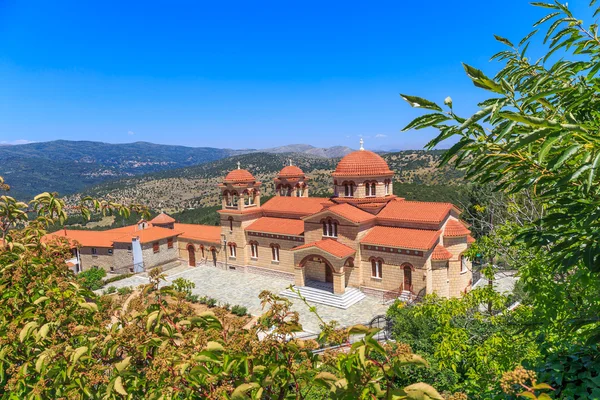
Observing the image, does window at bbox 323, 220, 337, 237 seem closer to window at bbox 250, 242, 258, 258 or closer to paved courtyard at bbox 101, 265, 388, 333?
paved courtyard at bbox 101, 265, 388, 333

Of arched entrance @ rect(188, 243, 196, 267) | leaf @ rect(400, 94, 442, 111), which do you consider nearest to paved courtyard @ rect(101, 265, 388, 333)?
arched entrance @ rect(188, 243, 196, 267)

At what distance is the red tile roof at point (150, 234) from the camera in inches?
965

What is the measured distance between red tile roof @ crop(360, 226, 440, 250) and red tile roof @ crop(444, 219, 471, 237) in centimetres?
84

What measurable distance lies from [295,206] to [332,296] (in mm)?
7452

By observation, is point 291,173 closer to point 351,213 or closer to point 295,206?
point 295,206

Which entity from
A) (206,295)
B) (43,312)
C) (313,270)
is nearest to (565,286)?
(43,312)

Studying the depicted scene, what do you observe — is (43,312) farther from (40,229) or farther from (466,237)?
(466,237)

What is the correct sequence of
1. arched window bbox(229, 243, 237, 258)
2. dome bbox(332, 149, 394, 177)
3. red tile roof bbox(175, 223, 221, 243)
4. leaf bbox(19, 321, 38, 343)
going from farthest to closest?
red tile roof bbox(175, 223, 221, 243), arched window bbox(229, 243, 237, 258), dome bbox(332, 149, 394, 177), leaf bbox(19, 321, 38, 343)

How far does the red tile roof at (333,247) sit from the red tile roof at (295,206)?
3275 mm

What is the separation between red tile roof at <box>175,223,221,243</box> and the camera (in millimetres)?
25750

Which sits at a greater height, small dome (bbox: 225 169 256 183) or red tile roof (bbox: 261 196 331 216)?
small dome (bbox: 225 169 256 183)

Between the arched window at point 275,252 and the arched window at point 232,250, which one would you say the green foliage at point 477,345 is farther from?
the arched window at point 232,250

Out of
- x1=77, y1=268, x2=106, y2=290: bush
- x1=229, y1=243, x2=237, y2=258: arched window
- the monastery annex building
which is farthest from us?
x1=229, y1=243, x2=237, y2=258: arched window

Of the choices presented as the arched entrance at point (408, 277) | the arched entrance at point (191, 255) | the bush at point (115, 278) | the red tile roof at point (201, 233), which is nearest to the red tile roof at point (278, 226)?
the red tile roof at point (201, 233)
